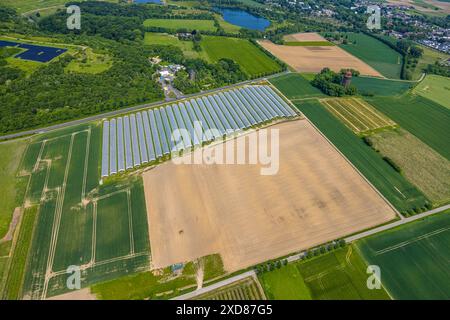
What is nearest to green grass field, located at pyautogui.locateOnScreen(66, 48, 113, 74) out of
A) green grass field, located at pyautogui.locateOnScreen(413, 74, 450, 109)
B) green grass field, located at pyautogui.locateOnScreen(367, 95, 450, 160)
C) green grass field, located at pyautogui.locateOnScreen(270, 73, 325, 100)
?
green grass field, located at pyautogui.locateOnScreen(270, 73, 325, 100)

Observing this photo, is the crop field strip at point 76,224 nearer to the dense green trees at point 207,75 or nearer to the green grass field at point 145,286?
the green grass field at point 145,286

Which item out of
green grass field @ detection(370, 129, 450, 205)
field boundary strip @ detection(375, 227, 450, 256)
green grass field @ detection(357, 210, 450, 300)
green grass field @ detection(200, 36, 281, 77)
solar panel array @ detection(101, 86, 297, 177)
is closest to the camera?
green grass field @ detection(357, 210, 450, 300)

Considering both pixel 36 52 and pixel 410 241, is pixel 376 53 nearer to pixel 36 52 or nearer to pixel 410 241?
pixel 410 241

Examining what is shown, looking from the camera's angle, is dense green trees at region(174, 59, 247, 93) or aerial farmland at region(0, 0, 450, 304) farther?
dense green trees at region(174, 59, 247, 93)

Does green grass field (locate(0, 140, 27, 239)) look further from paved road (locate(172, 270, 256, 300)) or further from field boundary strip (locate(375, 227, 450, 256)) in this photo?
field boundary strip (locate(375, 227, 450, 256))

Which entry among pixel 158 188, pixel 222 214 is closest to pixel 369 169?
pixel 222 214

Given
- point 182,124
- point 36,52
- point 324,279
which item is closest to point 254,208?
point 324,279
